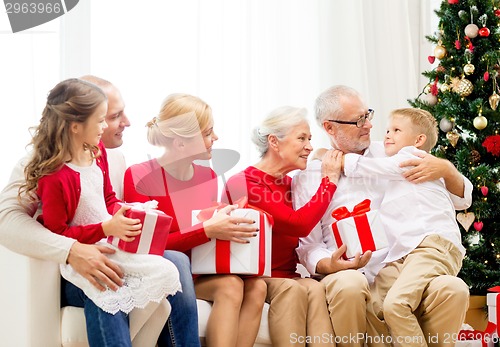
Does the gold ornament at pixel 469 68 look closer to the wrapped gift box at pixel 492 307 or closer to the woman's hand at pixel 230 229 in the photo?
the wrapped gift box at pixel 492 307

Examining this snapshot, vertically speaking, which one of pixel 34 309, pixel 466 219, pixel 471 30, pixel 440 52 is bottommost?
pixel 466 219

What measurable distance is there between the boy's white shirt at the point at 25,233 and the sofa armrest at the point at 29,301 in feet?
0.12

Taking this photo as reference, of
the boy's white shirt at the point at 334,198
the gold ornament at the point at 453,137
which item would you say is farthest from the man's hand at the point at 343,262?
the gold ornament at the point at 453,137

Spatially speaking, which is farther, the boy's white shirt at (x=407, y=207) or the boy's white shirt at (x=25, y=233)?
the boy's white shirt at (x=407, y=207)

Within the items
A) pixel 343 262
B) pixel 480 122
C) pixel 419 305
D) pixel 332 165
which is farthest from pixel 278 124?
pixel 480 122

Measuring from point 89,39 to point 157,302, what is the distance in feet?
6.26

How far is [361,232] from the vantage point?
8.84 ft

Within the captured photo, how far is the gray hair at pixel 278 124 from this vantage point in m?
2.92

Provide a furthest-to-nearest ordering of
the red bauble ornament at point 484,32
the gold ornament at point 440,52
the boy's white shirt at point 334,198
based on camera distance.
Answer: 1. the gold ornament at point 440,52
2. the red bauble ornament at point 484,32
3. the boy's white shirt at point 334,198

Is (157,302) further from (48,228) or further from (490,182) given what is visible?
(490,182)

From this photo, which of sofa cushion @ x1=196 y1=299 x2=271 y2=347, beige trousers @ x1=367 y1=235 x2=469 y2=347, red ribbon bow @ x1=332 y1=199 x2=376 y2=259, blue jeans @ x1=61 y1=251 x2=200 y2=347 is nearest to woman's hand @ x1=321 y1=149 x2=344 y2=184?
red ribbon bow @ x1=332 y1=199 x2=376 y2=259

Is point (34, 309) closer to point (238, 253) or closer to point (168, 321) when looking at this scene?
point (168, 321)

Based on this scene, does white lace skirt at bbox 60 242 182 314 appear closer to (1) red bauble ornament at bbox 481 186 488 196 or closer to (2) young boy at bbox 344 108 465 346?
(2) young boy at bbox 344 108 465 346

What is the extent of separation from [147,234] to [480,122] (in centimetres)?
199
